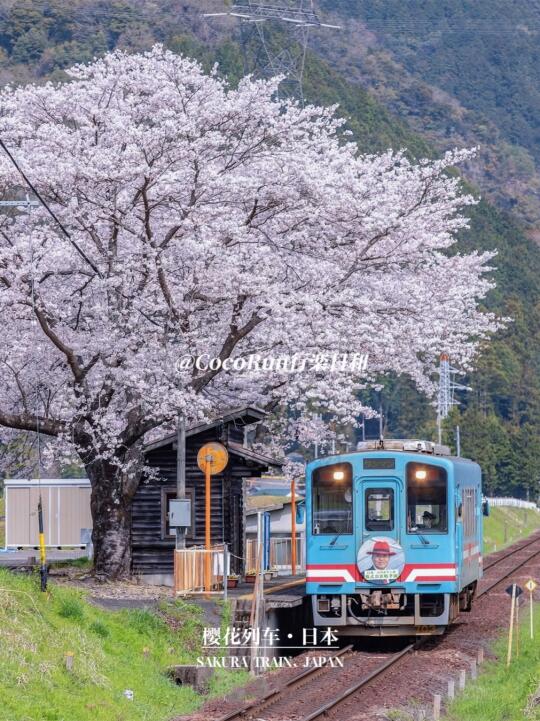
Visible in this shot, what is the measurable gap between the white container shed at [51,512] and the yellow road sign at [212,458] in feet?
23.8

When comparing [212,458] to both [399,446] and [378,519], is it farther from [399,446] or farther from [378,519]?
[378,519]

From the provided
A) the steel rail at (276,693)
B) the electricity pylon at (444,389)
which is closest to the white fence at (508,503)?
the electricity pylon at (444,389)

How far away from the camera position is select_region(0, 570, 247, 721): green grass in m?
13.0

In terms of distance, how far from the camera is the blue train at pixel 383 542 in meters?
19.2

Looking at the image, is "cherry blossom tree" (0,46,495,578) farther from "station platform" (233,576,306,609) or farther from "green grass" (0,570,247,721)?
"green grass" (0,570,247,721)

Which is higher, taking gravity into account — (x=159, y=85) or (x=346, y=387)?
Answer: (x=159, y=85)

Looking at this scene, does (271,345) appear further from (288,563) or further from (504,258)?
(504,258)

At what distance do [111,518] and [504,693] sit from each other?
10642 millimetres

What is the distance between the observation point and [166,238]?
925 inches

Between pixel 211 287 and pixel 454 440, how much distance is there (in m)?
67.0

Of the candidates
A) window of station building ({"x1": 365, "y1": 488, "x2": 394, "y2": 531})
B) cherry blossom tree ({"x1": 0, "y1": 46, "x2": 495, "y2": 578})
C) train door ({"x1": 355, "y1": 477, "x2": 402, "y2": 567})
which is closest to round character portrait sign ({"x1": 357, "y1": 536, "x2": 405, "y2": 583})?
train door ({"x1": 355, "y1": 477, "x2": 402, "y2": 567})

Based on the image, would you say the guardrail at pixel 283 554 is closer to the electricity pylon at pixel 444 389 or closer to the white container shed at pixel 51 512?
the white container shed at pixel 51 512

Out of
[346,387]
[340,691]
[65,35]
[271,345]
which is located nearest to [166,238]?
[271,345]

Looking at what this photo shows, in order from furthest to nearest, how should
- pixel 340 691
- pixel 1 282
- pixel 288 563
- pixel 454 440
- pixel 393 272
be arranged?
pixel 454 440
pixel 288 563
pixel 393 272
pixel 1 282
pixel 340 691
